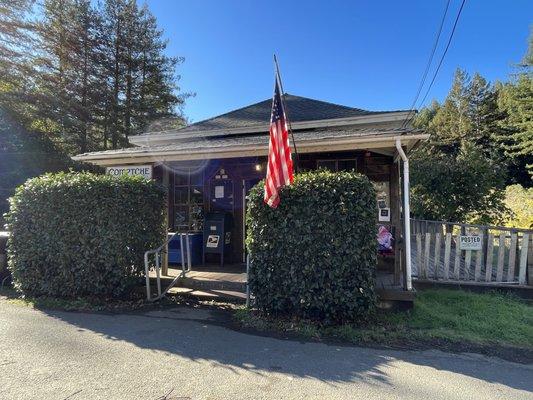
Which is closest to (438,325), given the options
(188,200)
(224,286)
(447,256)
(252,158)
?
(447,256)

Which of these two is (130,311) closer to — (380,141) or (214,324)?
(214,324)

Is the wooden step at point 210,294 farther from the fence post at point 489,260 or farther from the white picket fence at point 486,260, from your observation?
the fence post at point 489,260

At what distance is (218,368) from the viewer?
407 centimetres

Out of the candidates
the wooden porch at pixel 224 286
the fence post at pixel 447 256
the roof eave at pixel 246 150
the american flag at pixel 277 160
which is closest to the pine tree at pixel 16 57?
the roof eave at pixel 246 150

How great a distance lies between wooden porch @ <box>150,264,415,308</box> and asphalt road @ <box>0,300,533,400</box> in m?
1.37

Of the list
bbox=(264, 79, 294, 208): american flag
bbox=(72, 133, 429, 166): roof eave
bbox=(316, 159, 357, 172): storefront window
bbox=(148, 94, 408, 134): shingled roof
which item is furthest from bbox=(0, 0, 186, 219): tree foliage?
bbox=(264, 79, 294, 208): american flag

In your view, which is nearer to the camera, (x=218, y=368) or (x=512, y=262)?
(x=218, y=368)

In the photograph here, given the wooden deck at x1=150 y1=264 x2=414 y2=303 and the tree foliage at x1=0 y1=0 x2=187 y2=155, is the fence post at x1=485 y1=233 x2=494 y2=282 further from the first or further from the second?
the tree foliage at x1=0 y1=0 x2=187 y2=155

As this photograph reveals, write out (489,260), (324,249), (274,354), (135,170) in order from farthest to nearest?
(135,170)
(489,260)
(324,249)
(274,354)

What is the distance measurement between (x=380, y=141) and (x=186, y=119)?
23.1m

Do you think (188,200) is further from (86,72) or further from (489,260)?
(86,72)

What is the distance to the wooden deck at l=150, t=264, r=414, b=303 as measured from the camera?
6039 mm

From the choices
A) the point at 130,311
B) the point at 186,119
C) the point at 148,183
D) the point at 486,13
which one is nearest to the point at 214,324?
the point at 130,311

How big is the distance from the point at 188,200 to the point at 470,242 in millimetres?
6585
